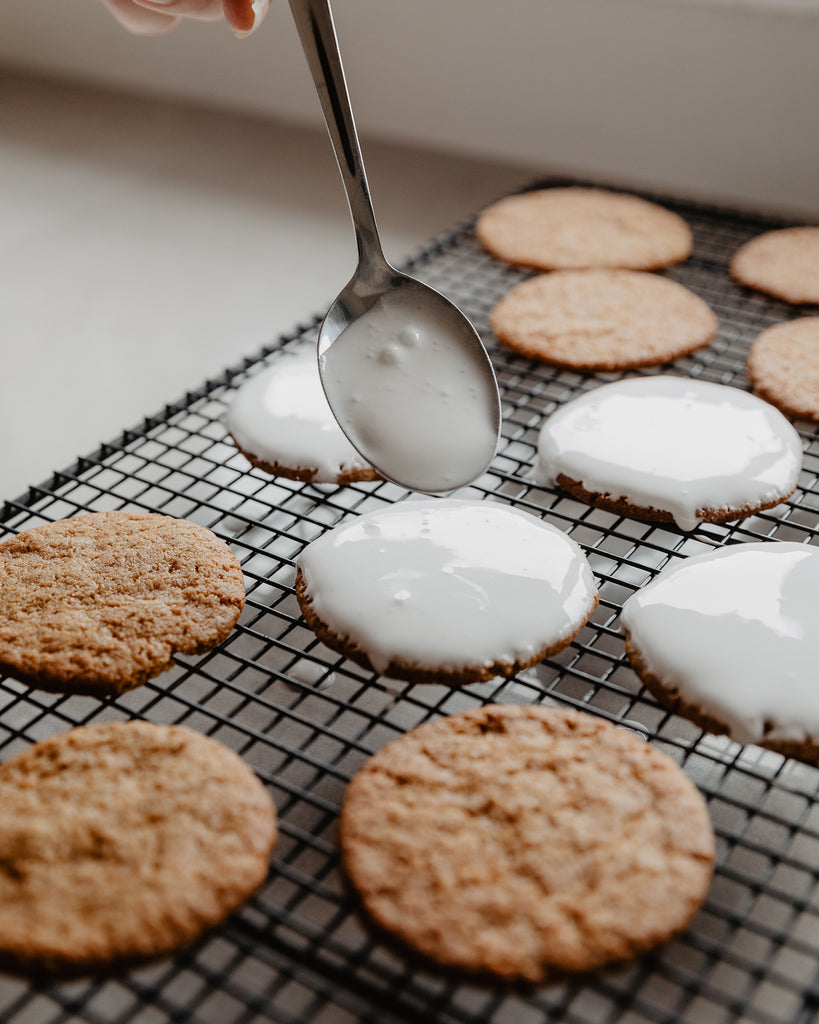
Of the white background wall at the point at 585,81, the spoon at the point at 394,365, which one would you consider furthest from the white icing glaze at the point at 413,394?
the white background wall at the point at 585,81

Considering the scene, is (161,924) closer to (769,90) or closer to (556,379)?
(556,379)

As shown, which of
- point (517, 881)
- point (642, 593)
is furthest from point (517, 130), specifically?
point (517, 881)

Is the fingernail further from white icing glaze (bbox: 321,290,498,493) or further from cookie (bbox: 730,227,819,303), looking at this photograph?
cookie (bbox: 730,227,819,303)

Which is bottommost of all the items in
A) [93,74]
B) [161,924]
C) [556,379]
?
[556,379]

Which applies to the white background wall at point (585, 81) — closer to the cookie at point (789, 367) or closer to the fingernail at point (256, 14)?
the cookie at point (789, 367)

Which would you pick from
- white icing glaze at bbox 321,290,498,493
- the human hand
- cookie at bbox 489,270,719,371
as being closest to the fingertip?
the human hand

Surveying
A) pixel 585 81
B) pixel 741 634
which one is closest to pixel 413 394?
pixel 741 634

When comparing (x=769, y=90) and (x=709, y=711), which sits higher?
(x=769, y=90)
